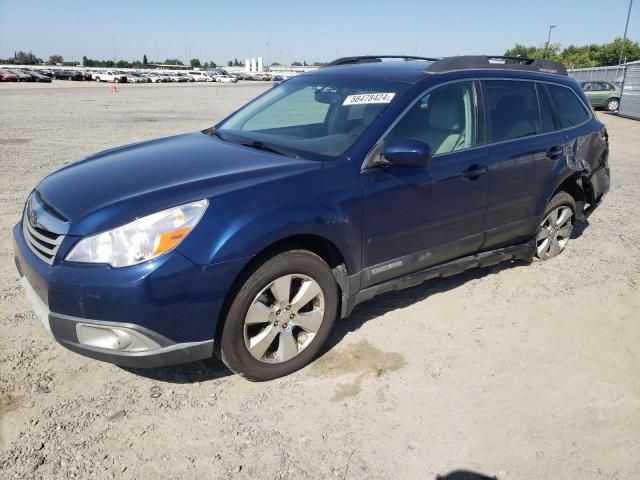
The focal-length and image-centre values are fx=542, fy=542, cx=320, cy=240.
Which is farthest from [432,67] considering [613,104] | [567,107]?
[613,104]

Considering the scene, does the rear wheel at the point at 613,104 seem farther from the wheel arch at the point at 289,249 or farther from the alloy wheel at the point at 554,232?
the wheel arch at the point at 289,249

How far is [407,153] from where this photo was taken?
3.26 meters

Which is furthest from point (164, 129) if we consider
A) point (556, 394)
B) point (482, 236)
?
point (556, 394)

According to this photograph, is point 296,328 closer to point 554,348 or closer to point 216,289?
point 216,289

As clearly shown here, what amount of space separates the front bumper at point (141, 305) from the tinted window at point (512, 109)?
2.49 metres

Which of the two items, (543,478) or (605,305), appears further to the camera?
(605,305)

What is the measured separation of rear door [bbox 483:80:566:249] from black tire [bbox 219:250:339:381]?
5.34 feet

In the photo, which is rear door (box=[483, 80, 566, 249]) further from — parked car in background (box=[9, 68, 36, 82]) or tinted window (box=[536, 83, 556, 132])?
parked car in background (box=[9, 68, 36, 82])

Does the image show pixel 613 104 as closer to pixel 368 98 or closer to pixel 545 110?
pixel 545 110

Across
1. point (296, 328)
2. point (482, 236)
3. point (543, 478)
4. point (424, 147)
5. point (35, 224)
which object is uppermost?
point (424, 147)

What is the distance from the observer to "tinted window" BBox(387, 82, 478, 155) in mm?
3635

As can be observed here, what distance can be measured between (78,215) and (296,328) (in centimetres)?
136

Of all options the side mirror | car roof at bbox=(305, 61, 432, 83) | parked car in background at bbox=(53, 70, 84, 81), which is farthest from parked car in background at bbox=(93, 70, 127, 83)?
the side mirror

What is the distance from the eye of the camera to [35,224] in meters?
3.01
